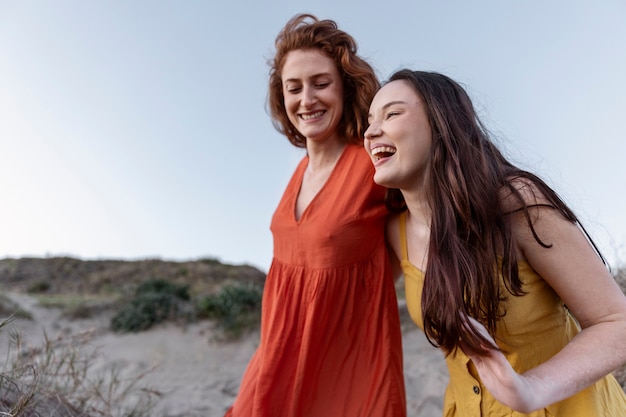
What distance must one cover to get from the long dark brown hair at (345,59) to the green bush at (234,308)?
5.01 m

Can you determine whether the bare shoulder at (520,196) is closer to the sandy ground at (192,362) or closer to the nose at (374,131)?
the nose at (374,131)

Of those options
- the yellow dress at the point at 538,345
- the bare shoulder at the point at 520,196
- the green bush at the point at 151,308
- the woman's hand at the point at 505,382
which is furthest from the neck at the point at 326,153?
the green bush at the point at 151,308

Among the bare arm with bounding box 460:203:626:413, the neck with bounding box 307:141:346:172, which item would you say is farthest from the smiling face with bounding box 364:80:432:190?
the neck with bounding box 307:141:346:172

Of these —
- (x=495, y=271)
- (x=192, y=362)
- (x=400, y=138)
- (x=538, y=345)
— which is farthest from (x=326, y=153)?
(x=192, y=362)

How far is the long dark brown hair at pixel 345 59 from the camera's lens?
2.32m

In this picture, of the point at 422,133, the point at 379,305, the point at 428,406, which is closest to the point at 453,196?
the point at 422,133

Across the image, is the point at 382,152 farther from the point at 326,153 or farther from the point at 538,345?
the point at 538,345

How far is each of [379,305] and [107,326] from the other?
21.5 ft

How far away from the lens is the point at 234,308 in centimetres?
715

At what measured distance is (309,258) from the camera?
2.15 meters

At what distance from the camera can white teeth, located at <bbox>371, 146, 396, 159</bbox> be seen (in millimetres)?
1828

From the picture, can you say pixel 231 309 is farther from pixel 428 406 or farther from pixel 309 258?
pixel 309 258

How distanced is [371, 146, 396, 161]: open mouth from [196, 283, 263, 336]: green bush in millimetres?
5367

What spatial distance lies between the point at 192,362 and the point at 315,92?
4.89 metres
